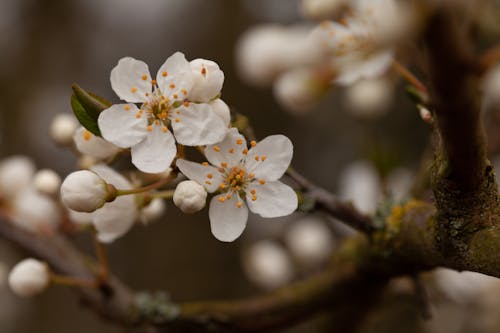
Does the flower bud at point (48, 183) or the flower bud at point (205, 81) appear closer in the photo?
the flower bud at point (205, 81)

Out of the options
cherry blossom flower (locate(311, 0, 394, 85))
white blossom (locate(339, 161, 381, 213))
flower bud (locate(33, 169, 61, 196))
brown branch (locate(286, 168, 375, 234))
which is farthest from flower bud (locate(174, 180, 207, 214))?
white blossom (locate(339, 161, 381, 213))

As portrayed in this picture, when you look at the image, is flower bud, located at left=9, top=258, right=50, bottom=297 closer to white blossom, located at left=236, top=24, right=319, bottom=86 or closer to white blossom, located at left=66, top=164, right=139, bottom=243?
white blossom, located at left=66, top=164, right=139, bottom=243

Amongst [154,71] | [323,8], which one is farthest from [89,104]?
[154,71]

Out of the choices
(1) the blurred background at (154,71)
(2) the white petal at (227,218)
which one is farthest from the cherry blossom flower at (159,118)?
(1) the blurred background at (154,71)

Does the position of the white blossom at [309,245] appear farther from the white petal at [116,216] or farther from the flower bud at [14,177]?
the white petal at [116,216]

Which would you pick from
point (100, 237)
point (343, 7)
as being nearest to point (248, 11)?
point (343, 7)

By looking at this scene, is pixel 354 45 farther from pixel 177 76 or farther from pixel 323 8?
pixel 177 76
